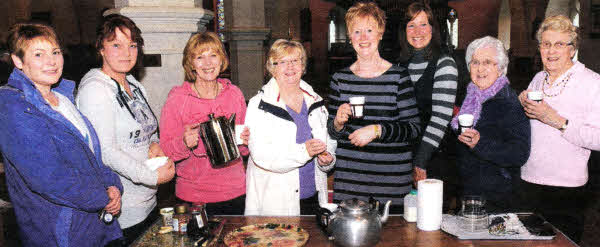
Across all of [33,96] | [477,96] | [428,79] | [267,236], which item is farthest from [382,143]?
[33,96]

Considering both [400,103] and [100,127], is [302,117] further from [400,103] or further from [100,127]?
[100,127]

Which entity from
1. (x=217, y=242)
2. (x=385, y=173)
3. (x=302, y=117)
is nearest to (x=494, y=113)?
(x=385, y=173)

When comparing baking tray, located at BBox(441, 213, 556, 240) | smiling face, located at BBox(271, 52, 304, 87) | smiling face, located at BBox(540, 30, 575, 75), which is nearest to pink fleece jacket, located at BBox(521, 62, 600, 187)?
smiling face, located at BBox(540, 30, 575, 75)

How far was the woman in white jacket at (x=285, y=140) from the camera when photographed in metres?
2.35

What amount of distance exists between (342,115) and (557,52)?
50.0 inches

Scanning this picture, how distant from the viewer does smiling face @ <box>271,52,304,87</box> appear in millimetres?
2381

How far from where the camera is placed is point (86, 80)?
222 centimetres

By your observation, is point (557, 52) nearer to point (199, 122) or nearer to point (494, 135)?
point (494, 135)

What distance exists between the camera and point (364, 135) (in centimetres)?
220

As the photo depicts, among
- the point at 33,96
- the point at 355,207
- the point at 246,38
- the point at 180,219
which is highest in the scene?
the point at 246,38

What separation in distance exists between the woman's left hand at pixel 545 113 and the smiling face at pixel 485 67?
8.8 inches

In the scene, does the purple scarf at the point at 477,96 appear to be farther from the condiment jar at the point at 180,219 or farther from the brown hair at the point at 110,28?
the brown hair at the point at 110,28

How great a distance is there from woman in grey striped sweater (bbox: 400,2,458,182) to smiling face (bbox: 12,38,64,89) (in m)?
1.96

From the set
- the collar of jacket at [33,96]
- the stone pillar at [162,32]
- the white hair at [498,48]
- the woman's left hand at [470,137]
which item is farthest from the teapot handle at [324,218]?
the stone pillar at [162,32]
